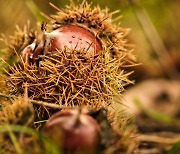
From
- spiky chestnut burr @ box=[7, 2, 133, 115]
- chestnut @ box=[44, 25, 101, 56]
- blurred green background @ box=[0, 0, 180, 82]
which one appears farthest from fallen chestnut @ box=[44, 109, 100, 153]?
blurred green background @ box=[0, 0, 180, 82]

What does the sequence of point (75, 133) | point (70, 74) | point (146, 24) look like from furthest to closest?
point (146, 24)
point (70, 74)
point (75, 133)

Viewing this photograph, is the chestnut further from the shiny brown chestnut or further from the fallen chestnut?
the fallen chestnut

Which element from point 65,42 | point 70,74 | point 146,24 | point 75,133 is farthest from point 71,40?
point 146,24

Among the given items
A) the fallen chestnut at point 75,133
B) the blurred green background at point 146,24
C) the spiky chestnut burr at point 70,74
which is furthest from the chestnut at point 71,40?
the blurred green background at point 146,24

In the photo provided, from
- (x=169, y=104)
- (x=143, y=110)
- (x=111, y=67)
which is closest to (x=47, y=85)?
(x=111, y=67)

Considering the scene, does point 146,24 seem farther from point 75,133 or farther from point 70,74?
point 75,133

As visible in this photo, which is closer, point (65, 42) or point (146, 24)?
point (65, 42)

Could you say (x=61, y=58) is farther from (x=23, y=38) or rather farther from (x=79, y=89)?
(x=23, y=38)
